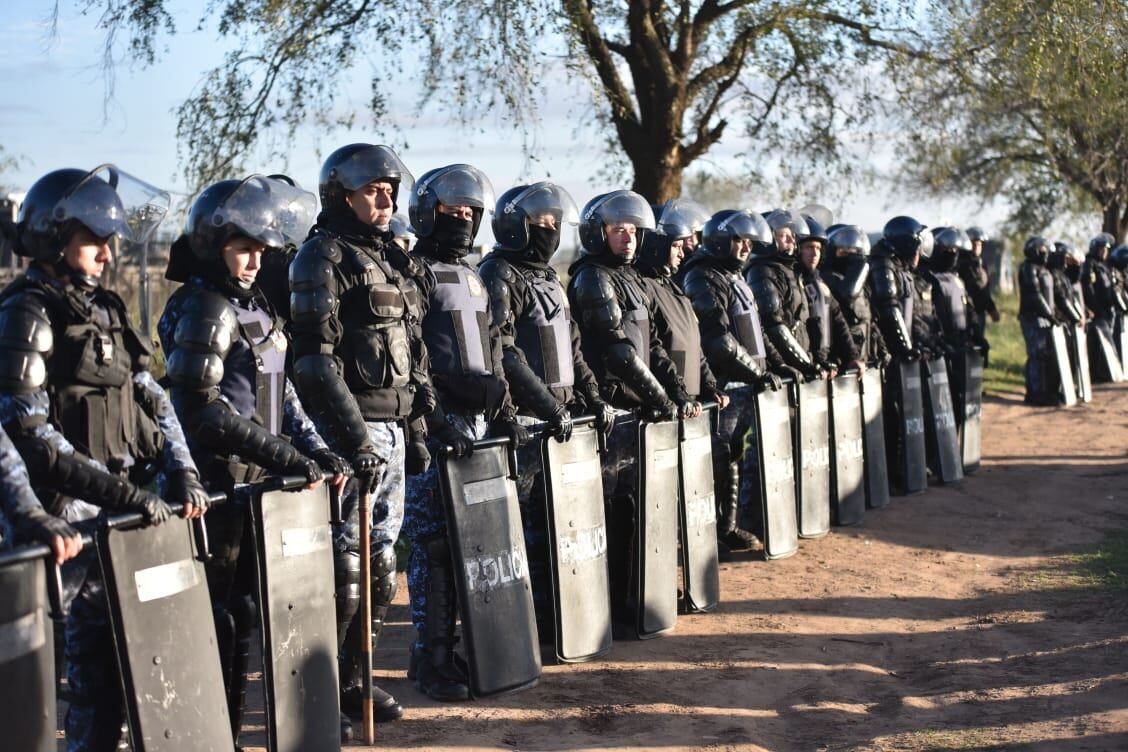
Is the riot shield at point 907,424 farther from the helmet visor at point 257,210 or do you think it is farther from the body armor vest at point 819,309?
the helmet visor at point 257,210

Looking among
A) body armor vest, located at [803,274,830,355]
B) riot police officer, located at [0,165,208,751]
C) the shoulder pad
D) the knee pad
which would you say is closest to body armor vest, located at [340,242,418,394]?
the knee pad

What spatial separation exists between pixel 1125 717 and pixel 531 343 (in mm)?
3000

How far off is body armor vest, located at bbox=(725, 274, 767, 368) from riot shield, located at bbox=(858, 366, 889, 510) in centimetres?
126

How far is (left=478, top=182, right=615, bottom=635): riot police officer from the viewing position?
655 centimetres

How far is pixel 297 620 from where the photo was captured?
4.67 meters

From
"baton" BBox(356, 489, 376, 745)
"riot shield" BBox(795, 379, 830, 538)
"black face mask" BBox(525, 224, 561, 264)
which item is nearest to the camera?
"baton" BBox(356, 489, 376, 745)

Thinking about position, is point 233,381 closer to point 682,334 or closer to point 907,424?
point 682,334

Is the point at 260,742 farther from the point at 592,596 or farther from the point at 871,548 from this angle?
the point at 871,548

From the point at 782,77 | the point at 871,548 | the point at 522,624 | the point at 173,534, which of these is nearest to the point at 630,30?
the point at 782,77

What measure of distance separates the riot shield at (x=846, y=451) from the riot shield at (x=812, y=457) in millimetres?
216

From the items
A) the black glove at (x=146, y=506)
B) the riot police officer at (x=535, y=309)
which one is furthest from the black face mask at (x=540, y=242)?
the black glove at (x=146, y=506)

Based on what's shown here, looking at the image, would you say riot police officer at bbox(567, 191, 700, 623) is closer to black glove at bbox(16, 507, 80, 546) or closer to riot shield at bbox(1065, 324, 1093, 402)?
black glove at bbox(16, 507, 80, 546)

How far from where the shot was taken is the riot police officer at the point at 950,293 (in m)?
12.6

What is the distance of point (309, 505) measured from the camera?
4703mm
